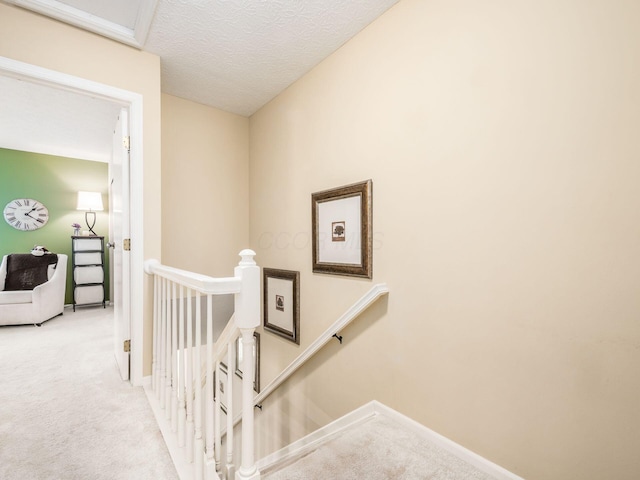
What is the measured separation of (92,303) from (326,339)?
14.2 ft

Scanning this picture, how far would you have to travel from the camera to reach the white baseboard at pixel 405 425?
1.34 metres

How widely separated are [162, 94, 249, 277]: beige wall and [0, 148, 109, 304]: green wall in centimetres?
316

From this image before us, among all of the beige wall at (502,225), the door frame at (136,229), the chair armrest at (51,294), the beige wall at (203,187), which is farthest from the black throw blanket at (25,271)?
the beige wall at (502,225)

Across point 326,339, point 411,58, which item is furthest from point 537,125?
point 326,339

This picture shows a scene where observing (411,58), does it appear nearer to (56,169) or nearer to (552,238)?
(552,238)

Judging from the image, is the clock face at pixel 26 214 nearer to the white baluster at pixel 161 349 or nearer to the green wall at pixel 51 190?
the green wall at pixel 51 190

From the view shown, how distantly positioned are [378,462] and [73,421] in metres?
1.58

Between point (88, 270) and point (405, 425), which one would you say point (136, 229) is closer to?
point (405, 425)

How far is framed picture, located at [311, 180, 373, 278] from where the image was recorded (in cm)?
194

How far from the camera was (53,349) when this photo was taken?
9.14 feet

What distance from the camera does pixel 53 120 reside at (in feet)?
11.3

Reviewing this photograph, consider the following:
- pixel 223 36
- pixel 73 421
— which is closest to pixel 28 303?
pixel 73 421

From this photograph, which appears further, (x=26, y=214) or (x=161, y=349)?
(x=26, y=214)

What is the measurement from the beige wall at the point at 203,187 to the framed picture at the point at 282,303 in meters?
0.53
